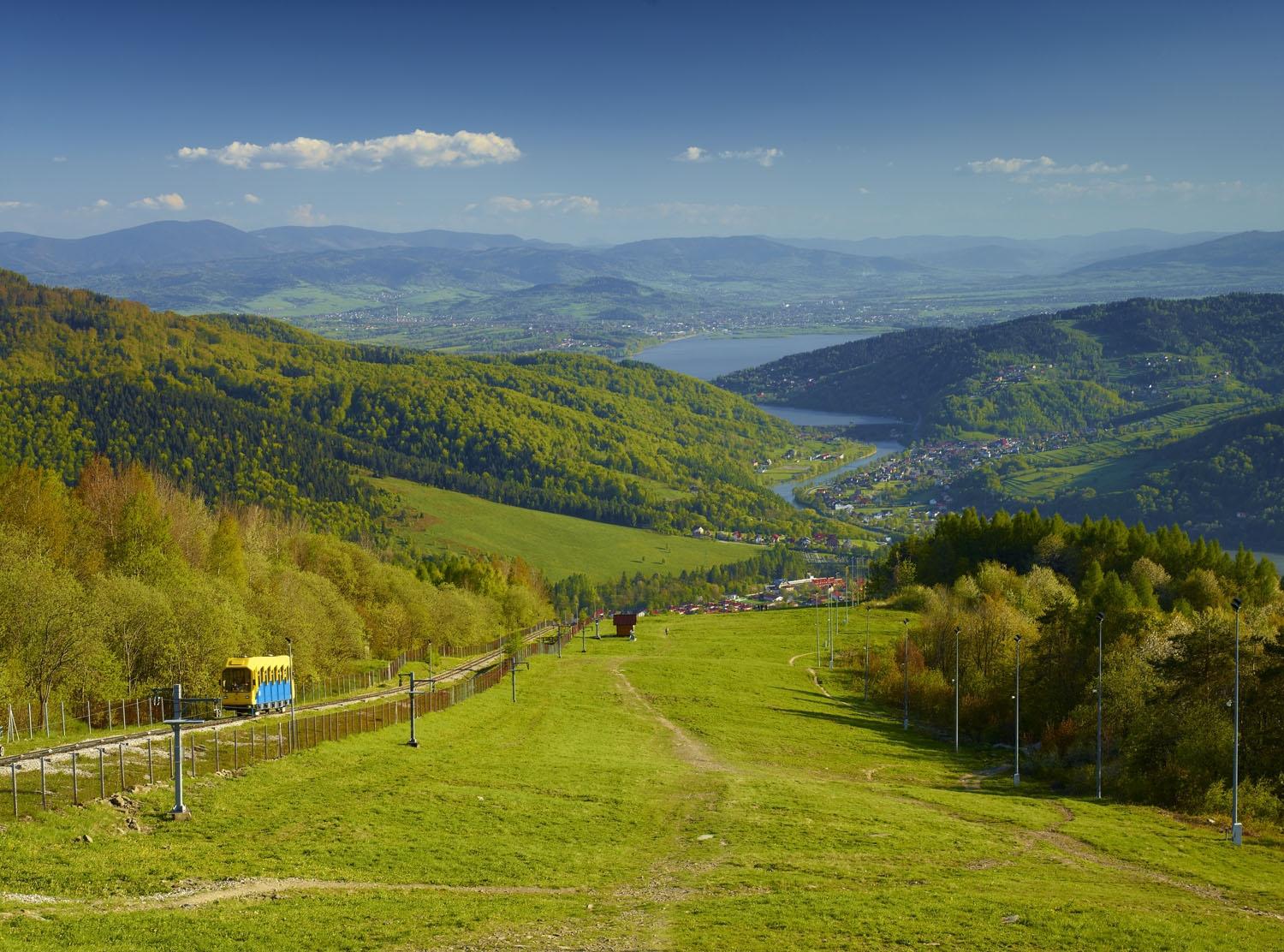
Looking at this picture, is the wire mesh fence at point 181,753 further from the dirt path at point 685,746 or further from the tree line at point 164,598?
the dirt path at point 685,746

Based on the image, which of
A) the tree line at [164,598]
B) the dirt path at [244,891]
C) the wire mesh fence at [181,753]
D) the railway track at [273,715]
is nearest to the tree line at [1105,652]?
the dirt path at [244,891]

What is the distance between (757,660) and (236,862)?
68284 millimetres

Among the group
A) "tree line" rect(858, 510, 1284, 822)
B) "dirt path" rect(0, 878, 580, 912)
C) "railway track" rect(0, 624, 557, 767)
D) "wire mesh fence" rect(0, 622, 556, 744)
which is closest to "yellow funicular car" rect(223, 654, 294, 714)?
"railway track" rect(0, 624, 557, 767)

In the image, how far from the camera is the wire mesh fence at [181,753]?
1232 inches

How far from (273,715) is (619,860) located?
2578 cm

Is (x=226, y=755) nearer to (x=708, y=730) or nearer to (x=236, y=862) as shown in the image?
(x=236, y=862)

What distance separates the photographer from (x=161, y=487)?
412 feet

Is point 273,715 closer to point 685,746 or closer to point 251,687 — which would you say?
point 251,687

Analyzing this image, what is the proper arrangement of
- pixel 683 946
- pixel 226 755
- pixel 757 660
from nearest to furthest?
pixel 683 946, pixel 226 755, pixel 757 660

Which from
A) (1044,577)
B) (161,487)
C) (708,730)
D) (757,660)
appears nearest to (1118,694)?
(708,730)

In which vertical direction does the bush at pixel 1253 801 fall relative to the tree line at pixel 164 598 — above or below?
below

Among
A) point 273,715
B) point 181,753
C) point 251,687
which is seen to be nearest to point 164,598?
point 251,687

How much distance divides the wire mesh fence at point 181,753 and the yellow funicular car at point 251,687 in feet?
6.05

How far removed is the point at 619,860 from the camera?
32.7 m
